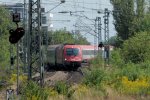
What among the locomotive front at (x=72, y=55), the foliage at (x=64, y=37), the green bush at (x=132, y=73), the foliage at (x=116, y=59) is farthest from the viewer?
the foliage at (x=64, y=37)

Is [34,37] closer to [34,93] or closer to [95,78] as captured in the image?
[34,93]

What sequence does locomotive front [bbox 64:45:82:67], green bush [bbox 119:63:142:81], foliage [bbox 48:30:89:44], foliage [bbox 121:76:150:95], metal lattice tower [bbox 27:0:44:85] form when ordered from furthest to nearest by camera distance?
foliage [bbox 48:30:89:44] → locomotive front [bbox 64:45:82:67] → green bush [bbox 119:63:142:81] → foliage [bbox 121:76:150:95] → metal lattice tower [bbox 27:0:44:85]

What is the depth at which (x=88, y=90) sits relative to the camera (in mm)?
26125

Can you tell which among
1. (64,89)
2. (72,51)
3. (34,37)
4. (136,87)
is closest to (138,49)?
(72,51)

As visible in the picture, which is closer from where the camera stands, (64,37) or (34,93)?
(34,93)

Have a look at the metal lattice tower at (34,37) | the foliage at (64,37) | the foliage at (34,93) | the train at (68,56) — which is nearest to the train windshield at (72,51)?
the train at (68,56)

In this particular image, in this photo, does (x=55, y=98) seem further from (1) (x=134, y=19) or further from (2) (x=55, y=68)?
(1) (x=134, y=19)

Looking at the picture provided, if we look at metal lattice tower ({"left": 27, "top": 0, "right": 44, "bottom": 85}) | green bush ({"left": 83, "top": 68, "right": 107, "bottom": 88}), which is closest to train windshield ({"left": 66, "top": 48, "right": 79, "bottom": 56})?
green bush ({"left": 83, "top": 68, "right": 107, "bottom": 88})

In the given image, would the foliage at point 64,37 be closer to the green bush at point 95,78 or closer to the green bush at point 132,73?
the green bush at point 132,73

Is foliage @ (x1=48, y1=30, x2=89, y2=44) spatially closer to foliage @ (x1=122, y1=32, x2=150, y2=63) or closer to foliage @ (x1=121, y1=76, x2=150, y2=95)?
foliage @ (x1=122, y1=32, x2=150, y2=63)

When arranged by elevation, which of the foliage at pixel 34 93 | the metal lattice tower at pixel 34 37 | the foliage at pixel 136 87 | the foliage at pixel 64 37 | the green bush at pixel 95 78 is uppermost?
the metal lattice tower at pixel 34 37

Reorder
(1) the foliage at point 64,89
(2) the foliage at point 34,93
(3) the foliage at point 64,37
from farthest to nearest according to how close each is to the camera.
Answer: (3) the foliage at point 64,37
(1) the foliage at point 64,89
(2) the foliage at point 34,93

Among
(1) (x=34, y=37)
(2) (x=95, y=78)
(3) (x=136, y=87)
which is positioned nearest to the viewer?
(1) (x=34, y=37)

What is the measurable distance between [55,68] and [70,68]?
5246 millimetres
